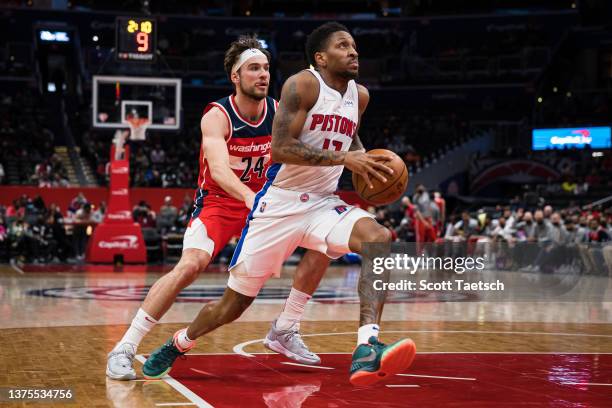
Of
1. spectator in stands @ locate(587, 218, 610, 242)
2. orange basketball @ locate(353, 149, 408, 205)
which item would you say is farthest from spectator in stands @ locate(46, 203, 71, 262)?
orange basketball @ locate(353, 149, 408, 205)

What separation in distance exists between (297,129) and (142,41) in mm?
15370

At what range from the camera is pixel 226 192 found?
5949mm

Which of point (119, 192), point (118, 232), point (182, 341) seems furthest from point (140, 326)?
point (118, 232)

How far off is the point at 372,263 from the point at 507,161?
1004 inches

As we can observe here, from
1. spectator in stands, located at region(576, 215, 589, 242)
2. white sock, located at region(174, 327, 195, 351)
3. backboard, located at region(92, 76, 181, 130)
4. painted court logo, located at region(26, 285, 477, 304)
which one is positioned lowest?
painted court logo, located at region(26, 285, 477, 304)

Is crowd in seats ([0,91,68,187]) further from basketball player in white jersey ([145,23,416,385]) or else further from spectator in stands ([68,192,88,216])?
basketball player in white jersey ([145,23,416,385])

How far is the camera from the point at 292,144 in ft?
16.9

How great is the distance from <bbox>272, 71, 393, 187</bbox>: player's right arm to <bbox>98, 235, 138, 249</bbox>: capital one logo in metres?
14.7

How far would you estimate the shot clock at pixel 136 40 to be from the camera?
19.8 m

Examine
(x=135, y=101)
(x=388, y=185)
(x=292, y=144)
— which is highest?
(x=135, y=101)

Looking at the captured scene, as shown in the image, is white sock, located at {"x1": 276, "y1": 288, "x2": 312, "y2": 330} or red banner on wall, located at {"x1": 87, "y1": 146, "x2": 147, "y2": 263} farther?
red banner on wall, located at {"x1": 87, "y1": 146, "x2": 147, "y2": 263}

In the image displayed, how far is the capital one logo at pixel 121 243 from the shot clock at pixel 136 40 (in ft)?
12.5

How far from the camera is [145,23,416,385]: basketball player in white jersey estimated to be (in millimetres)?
5051

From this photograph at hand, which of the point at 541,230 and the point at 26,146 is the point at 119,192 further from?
the point at 26,146
